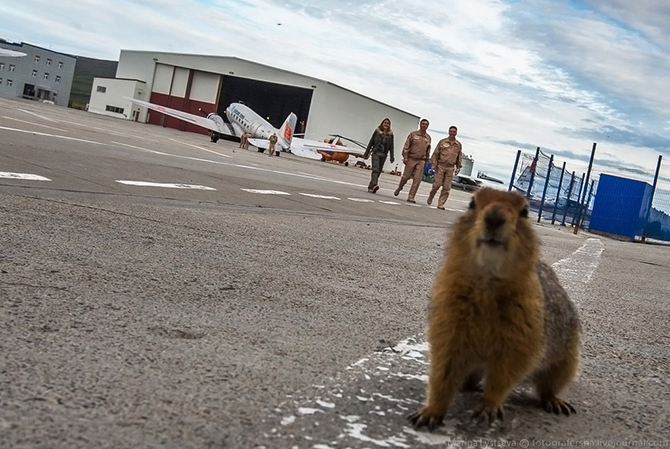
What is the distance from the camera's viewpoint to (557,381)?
2.73 meters

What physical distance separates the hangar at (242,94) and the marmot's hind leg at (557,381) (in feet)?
244

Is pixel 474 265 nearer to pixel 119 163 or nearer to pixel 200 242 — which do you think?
pixel 200 242

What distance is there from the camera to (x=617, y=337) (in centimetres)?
449

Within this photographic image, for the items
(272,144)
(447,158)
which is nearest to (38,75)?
(272,144)

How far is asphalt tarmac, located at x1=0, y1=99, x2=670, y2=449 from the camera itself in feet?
7.15

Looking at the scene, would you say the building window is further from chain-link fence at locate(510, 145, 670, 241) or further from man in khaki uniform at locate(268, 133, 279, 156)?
chain-link fence at locate(510, 145, 670, 241)

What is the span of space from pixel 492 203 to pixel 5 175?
22.9 ft

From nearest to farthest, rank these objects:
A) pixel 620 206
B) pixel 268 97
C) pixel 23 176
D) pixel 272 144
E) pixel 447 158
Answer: pixel 23 176, pixel 447 158, pixel 620 206, pixel 272 144, pixel 268 97

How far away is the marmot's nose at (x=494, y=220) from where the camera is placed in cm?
207

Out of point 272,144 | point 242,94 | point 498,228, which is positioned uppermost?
point 242,94

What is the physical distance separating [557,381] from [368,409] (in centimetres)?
72

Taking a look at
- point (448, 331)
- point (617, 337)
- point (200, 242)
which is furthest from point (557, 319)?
point (200, 242)

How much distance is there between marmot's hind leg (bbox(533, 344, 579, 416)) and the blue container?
1099 inches

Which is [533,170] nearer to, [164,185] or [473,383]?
[164,185]
